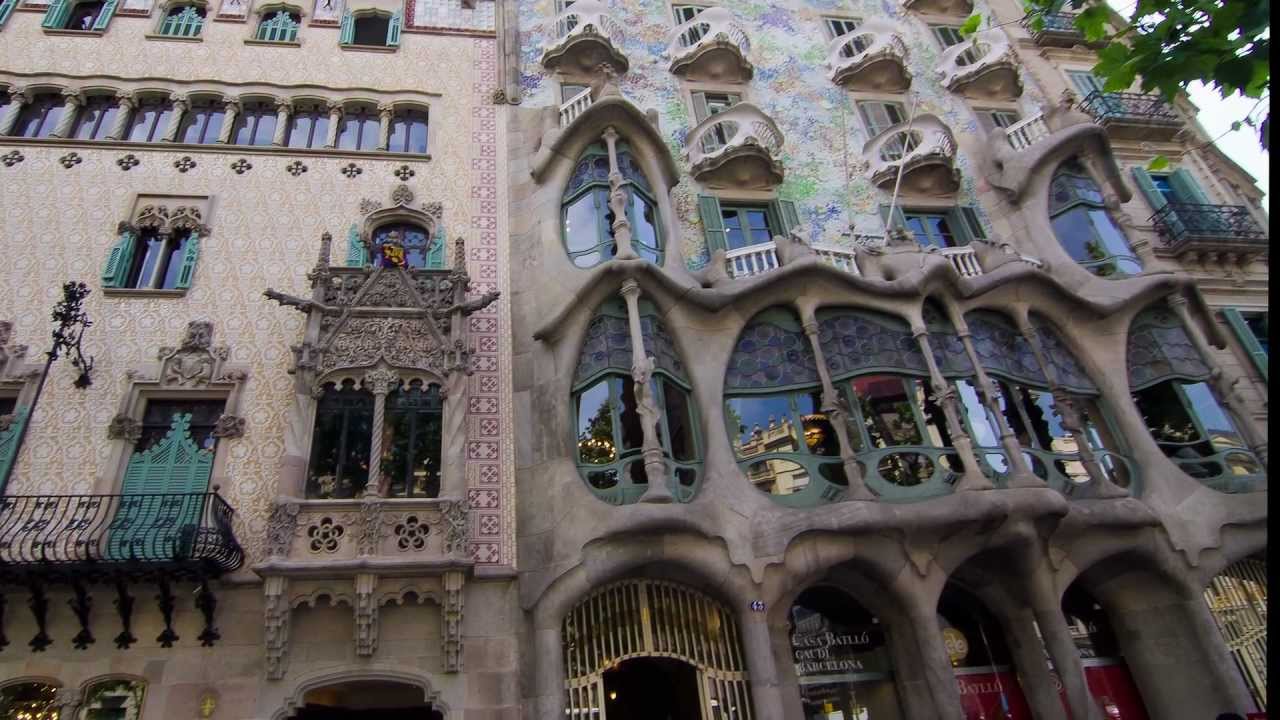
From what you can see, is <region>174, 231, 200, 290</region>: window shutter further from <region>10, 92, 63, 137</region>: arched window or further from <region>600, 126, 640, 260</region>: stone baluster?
<region>600, 126, 640, 260</region>: stone baluster

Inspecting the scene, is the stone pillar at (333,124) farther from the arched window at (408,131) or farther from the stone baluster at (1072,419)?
the stone baluster at (1072,419)

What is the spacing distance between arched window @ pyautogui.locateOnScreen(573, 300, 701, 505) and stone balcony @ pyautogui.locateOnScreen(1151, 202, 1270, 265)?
45.2 ft

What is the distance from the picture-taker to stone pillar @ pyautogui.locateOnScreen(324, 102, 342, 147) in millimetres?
15609

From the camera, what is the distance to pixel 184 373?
39.7ft

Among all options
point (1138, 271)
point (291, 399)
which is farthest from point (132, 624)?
point (1138, 271)

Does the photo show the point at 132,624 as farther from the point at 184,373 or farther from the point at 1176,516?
the point at 1176,516

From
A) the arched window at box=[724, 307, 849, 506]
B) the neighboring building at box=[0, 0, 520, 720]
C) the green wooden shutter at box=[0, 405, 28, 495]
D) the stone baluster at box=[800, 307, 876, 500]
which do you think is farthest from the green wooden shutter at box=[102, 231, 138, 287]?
the stone baluster at box=[800, 307, 876, 500]

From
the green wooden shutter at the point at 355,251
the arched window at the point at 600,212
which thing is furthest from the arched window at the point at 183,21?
the arched window at the point at 600,212

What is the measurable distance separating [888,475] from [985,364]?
3.44 meters

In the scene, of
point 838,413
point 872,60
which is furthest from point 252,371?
point 872,60

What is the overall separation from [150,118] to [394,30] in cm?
606

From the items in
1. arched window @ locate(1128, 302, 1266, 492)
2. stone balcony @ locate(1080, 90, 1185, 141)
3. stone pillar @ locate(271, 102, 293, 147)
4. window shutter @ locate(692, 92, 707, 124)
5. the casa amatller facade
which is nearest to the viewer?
the casa amatller facade

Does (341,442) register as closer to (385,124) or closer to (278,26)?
(385,124)

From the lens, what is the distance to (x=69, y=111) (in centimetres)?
1520
